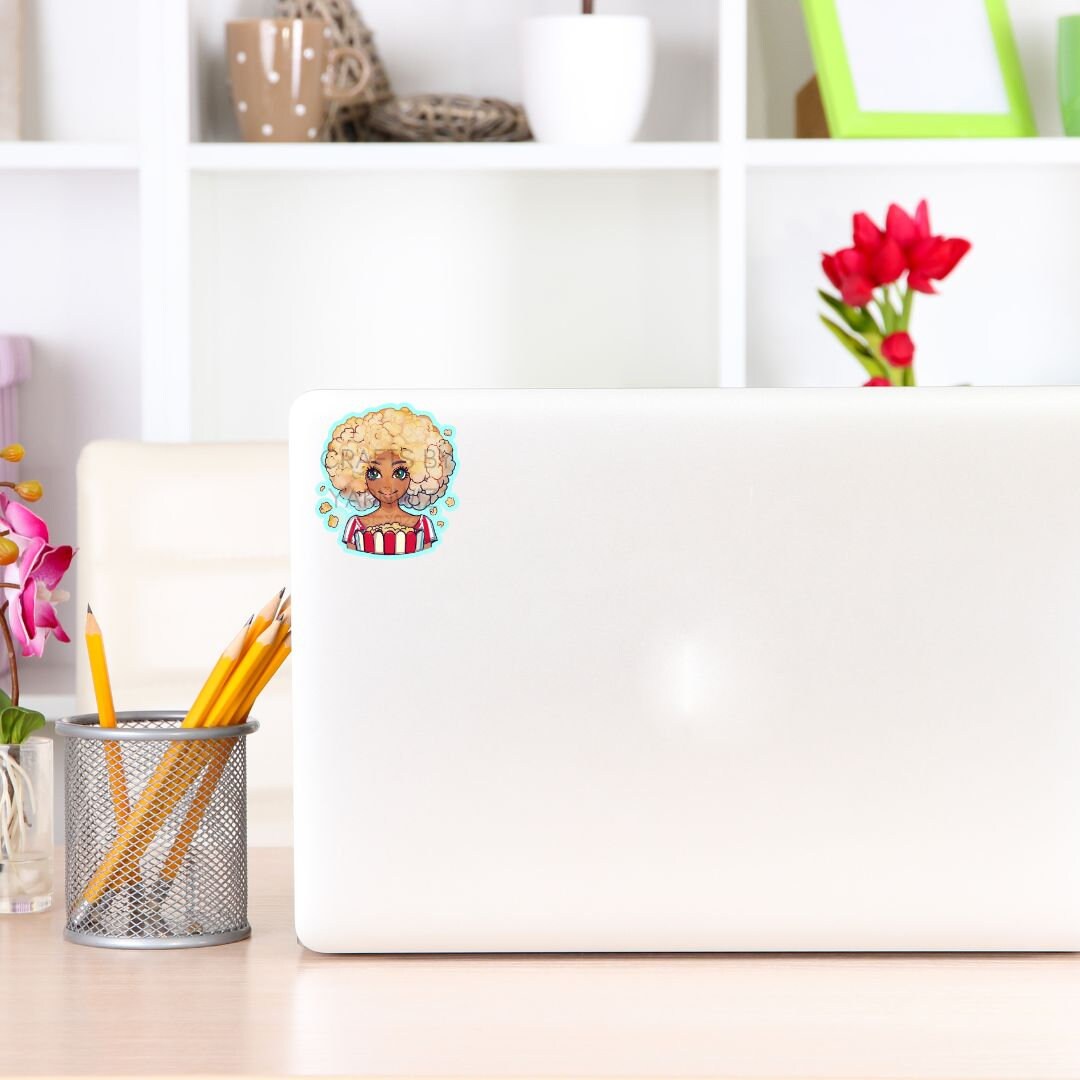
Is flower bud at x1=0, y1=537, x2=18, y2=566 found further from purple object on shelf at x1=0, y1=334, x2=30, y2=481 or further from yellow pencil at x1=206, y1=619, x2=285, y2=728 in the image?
purple object on shelf at x1=0, y1=334, x2=30, y2=481

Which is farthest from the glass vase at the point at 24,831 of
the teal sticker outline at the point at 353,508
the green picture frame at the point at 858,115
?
the green picture frame at the point at 858,115

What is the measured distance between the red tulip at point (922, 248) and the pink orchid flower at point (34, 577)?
117 cm

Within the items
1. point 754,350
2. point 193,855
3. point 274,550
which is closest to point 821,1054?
point 193,855

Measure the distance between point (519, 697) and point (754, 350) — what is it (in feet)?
4.67

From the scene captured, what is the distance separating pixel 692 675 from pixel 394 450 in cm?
17

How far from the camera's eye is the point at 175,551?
1438 mm

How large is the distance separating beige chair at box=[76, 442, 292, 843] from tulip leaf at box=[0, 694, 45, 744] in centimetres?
63

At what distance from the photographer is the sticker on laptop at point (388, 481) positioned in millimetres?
665

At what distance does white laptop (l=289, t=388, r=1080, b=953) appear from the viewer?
0.66 meters

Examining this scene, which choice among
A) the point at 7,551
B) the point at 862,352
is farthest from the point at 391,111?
the point at 7,551

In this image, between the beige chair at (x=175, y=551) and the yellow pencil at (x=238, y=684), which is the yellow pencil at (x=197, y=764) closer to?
the yellow pencil at (x=238, y=684)

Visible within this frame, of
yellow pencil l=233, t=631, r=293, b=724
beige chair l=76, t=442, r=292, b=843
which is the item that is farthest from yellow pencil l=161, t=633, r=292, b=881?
beige chair l=76, t=442, r=292, b=843

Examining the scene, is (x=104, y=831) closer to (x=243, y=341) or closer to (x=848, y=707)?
(x=848, y=707)

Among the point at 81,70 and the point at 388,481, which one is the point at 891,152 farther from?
the point at 388,481
